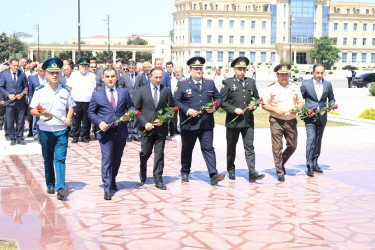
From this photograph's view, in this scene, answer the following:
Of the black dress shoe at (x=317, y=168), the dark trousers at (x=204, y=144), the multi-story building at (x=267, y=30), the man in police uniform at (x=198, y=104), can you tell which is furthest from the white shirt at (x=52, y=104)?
the multi-story building at (x=267, y=30)

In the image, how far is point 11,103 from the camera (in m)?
12.9

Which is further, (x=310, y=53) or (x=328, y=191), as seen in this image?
(x=310, y=53)

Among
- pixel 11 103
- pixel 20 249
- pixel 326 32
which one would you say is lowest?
pixel 20 249

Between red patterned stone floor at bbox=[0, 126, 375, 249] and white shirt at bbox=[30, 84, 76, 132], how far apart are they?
979mm

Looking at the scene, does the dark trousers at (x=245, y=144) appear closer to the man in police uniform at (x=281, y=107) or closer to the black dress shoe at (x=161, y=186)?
the man in police uniform at (x=281, y=107)

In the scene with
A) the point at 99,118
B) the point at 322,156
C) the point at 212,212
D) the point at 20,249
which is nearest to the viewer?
the point at 20,249

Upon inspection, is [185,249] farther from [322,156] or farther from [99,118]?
[322,156]

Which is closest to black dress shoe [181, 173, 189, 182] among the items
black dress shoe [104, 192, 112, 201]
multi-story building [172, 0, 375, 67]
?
black dress shoe [104, 192, 112, 201]

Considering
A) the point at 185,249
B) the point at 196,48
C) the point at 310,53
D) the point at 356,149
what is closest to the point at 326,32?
the point at 310,53

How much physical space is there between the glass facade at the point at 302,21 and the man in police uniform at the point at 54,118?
113654 mm

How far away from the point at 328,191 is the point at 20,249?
14.9ft

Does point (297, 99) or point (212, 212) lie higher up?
point (297, 99)

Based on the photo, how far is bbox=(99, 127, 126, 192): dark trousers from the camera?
25.0 ft

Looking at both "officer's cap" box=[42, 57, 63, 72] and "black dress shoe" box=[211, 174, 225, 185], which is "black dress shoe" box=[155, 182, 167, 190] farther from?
"officer's cap" box=[42, 57, 63, 72]
